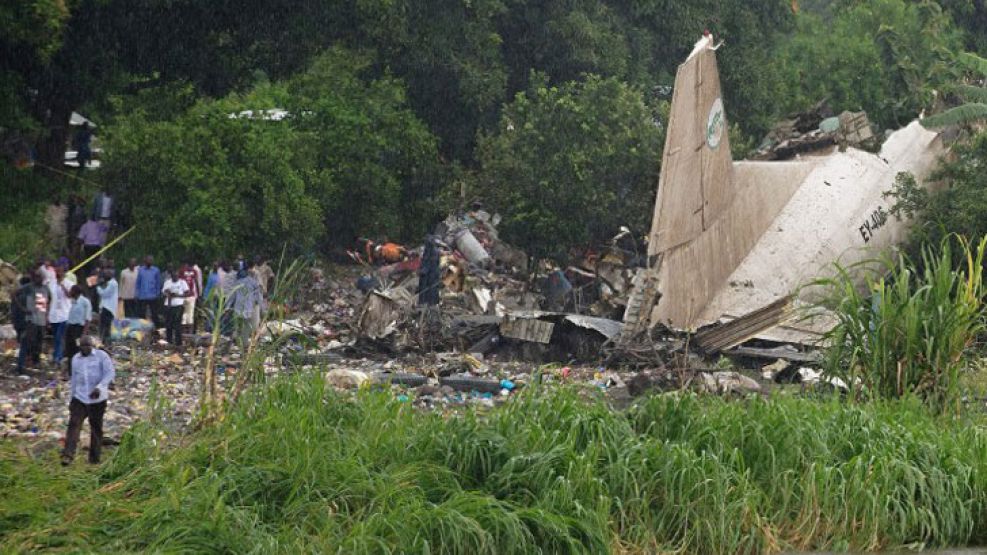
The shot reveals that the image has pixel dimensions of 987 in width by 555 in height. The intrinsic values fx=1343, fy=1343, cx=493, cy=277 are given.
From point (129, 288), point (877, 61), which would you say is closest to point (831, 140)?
point (877, 61)

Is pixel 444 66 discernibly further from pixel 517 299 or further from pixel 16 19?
pixel 16 19

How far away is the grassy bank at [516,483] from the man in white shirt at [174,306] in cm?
936

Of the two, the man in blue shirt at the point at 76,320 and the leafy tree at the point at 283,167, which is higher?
the leafy tree at the point at 283,167

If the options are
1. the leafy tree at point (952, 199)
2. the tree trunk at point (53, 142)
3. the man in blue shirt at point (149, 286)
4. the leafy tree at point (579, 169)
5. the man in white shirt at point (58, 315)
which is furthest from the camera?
the leafy tree at point (579, 169)

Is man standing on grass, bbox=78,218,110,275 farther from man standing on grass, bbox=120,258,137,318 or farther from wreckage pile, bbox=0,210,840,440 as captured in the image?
wreckage pile, bbox=0,210,840,440

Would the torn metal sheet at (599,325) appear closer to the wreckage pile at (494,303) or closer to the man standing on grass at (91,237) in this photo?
the wreckage pile at (494,303)

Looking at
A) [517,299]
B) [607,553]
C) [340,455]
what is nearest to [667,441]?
[607,553]

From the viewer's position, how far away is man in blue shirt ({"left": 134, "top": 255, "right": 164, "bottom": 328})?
2083 centimetres

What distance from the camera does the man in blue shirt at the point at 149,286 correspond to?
20.8 meters

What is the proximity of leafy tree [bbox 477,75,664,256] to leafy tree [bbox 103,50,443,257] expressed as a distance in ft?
10.2

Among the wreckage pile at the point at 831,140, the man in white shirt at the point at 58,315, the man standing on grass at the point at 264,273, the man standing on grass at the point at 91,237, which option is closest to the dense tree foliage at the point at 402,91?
the man standing on grass at the point at 264,273

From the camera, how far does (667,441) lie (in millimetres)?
10492

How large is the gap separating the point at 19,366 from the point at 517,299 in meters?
11.2

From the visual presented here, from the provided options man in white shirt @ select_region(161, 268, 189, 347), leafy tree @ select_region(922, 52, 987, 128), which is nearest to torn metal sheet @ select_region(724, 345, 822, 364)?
leafy tree @ select_region(922, 52, 987, 128)
